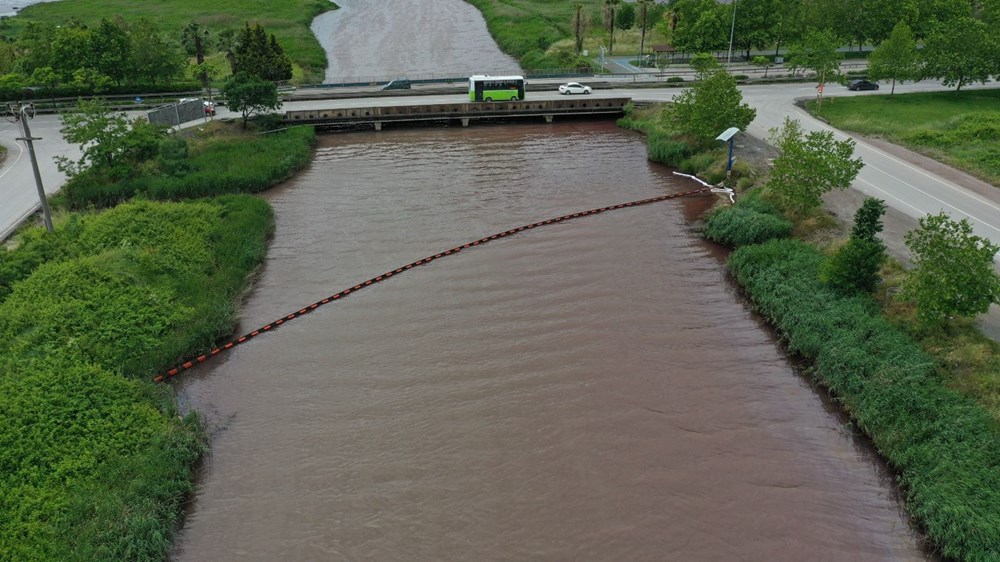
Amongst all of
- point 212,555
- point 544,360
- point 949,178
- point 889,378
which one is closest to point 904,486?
point 889,378

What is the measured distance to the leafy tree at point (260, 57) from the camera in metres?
61.2

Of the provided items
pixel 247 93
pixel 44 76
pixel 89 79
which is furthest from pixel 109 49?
pixel 247 93

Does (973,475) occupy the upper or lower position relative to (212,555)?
upper

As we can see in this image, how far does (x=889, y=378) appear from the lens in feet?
71.3

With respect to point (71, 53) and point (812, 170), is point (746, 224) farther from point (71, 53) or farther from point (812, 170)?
point (71, 53)

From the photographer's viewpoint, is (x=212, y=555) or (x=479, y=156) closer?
(x=212, y=555)

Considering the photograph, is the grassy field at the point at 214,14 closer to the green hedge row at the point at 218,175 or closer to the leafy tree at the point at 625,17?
the green hedge row at the point at 218,175

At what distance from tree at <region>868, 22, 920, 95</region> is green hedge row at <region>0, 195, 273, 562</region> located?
5034cm

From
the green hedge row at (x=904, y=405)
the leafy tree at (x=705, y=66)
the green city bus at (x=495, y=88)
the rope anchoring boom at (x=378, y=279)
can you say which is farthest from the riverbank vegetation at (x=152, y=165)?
the green hedge row at (x=904, y=405)

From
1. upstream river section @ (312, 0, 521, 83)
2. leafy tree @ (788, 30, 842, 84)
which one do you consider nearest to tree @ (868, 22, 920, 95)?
leafy tree @ (788, 30, 842, 84)

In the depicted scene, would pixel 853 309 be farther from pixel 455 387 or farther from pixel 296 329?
pixel 296 329

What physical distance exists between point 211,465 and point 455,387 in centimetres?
773

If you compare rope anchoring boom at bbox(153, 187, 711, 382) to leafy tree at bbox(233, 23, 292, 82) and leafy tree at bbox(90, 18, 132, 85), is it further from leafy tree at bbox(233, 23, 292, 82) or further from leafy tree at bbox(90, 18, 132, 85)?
leafy tree at bbox(90, 18, 132, 85)

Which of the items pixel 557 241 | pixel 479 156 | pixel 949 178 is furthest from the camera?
pixel 479 156
